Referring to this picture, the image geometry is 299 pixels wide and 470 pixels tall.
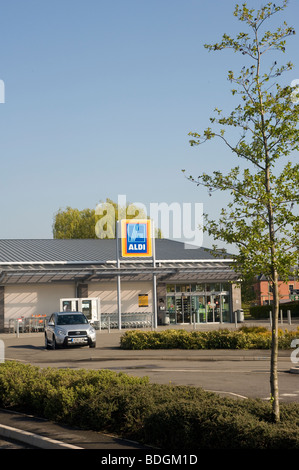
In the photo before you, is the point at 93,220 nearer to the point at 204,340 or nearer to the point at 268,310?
the point at 268,310

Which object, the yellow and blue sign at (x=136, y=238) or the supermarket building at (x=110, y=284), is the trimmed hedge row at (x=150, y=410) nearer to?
the supermarket building at (x=110, y=284)

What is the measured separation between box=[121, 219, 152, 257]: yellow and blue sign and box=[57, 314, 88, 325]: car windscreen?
1244 centimetres

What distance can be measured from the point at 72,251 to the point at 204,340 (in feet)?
81.6

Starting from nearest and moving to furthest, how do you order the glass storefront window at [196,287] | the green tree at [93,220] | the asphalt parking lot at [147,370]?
the asphalt parking lot at [147,370]
the glass storefront window at [196,287]
the green tree at [93,220]

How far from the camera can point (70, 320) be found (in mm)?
28312

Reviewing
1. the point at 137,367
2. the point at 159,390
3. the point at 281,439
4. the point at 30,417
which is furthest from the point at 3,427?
the point at 137,367

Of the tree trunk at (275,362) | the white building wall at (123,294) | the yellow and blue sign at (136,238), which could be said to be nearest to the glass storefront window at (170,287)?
the white building wall at (123,294)

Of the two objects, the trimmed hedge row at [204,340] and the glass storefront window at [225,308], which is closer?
the trimmed hedge row at [204,340]

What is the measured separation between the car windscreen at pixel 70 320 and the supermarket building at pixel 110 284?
10.9 m

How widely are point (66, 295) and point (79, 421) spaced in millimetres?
34050

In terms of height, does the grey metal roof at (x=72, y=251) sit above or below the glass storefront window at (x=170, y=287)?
above

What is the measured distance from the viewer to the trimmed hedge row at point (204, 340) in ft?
79.4

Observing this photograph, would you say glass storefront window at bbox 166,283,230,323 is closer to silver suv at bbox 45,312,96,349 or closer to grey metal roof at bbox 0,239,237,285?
grey metal roof at bbox 0,239,237,285

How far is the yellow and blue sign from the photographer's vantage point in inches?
1601
